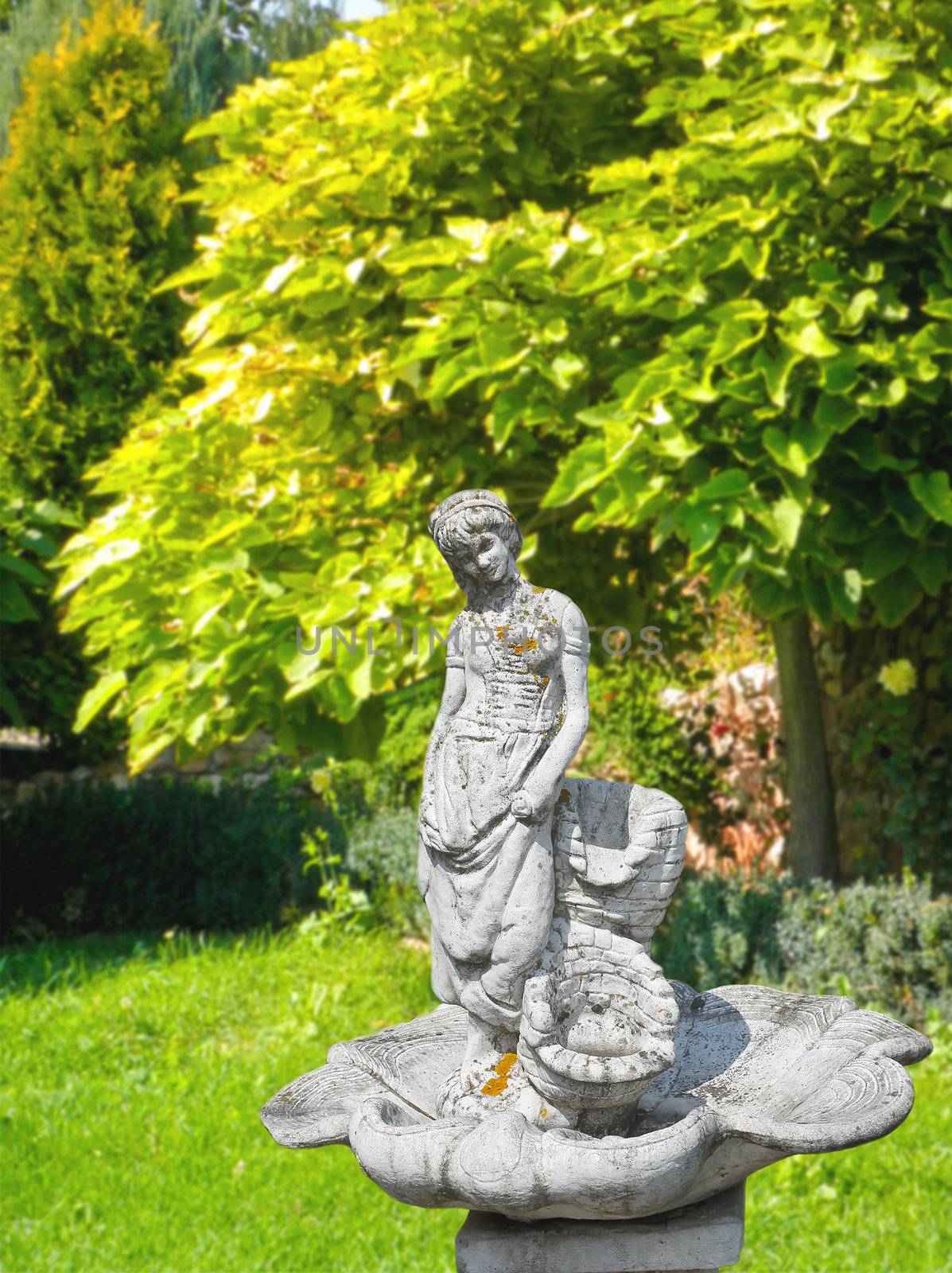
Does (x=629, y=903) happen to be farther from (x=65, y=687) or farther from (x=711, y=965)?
(x=65, y=687)

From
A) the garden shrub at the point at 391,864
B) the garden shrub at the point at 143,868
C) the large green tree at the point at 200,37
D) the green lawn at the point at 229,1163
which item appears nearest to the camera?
the green lawn at the point at 229,1163

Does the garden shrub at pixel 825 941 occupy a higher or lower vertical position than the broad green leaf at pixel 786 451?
lower

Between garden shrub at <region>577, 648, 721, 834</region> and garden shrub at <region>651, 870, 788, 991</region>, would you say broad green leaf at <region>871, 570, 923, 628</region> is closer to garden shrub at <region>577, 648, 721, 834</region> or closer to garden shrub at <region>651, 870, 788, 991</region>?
garden shrub at <region>651, 870, 788, 991</region>

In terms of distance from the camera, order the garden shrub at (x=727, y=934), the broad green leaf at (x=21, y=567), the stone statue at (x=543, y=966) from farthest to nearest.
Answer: the broad green leaf at (x=21, y=567), the garden shrub at (x=727, y=934), the stone statue at (x=543, y=966)

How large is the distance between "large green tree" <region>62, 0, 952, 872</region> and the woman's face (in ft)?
4.88

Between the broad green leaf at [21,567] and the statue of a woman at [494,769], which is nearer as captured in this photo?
the statue of a woman at [494,769]

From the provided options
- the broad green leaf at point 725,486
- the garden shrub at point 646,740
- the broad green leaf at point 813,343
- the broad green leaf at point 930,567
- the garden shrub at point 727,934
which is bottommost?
the garden shrub at point 727,934

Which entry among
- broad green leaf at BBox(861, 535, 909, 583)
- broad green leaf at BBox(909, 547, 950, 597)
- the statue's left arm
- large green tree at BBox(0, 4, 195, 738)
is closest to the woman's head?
the statue's left arm

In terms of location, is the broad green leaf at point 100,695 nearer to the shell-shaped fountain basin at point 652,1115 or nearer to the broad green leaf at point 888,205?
the shell-shaped fountain basin at point 652,1115

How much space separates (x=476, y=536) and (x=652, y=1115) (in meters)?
1.05

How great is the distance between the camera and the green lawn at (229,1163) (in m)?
3.67

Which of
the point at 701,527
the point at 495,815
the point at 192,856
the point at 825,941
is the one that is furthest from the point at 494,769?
the point at 192,856

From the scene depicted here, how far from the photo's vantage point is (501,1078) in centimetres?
226

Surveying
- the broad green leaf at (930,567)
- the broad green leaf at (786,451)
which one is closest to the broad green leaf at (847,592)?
the broad green leaf at (930,567)
